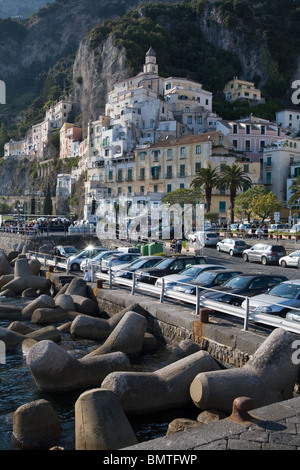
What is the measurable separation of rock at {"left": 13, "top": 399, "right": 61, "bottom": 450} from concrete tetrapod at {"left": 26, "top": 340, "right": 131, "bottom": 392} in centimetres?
180

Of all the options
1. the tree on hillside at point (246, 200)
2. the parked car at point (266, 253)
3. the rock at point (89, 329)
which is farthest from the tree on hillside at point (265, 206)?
the rock at point (89, 329)

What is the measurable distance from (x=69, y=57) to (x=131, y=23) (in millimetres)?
85778

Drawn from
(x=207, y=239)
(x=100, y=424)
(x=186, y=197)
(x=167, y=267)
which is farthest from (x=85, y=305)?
(x=186, y=197)

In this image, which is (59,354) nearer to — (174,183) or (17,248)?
(17,248)

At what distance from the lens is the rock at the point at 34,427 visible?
8188 mm

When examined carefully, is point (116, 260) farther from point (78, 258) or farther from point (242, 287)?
point (242, 287)

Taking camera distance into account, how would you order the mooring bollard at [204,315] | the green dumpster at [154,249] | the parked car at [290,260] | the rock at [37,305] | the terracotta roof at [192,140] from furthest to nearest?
1. the terracotta roof at [192,140]
2. the green dumpster at [154,249]
3. the parked car at [290,260]
4. the rock at [37,305]
5. the mooring bollard at [204,315]

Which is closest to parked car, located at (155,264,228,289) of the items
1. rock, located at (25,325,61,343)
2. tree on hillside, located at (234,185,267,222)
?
rock, located at (25,325,61,343)

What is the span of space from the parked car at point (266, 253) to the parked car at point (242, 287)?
1442cm

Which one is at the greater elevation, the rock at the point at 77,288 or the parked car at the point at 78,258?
the parked car at the point at 78,258

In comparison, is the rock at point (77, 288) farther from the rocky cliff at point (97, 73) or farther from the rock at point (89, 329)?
the rocky cliff at point (97, 73)

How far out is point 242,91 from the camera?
10438 centimetres

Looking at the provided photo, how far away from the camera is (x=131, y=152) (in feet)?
254
